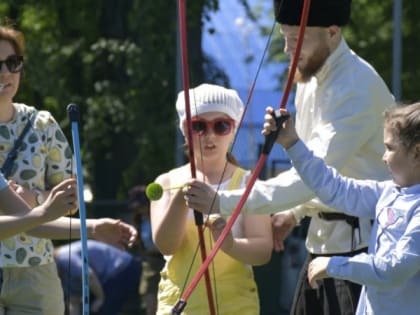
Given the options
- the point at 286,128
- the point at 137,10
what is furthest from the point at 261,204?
the point at 137,10

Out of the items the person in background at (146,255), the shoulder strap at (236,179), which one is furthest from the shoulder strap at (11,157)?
the person in background at (146,255)

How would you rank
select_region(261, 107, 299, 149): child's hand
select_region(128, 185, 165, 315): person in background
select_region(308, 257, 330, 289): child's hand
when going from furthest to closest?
select_region(128, 185, 165, 315): person in background < select_region(261, 107, 299, 149): child's hand < select_region(308, 257, 330, 289): child's hand

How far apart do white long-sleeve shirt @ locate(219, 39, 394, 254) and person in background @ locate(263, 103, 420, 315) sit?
0.39 metres

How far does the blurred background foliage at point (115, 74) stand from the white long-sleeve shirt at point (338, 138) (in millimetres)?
8076

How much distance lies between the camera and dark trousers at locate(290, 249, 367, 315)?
5.16 m

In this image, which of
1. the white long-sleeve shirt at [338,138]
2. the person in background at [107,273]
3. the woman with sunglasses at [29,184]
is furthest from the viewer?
the person in background at [107,273]

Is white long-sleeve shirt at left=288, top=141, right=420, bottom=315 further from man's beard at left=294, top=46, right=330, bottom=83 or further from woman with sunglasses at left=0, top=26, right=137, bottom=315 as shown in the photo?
woman with sunglasses at left=0, top=26, right=137, bottom=315

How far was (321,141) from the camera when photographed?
198 inches

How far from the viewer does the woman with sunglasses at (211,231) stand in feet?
16.7

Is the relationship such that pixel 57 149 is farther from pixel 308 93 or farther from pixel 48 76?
pixel 48 76

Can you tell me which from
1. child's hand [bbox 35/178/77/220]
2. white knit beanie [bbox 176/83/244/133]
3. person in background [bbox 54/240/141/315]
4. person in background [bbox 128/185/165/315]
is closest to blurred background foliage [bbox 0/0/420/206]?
person in background [bbox 54/240/141/315]

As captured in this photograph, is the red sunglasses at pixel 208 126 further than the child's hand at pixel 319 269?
Yes

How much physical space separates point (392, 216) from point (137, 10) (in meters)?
10.1

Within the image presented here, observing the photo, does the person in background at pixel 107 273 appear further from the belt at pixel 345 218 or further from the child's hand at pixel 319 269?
the child's hand at pixel 319 269
